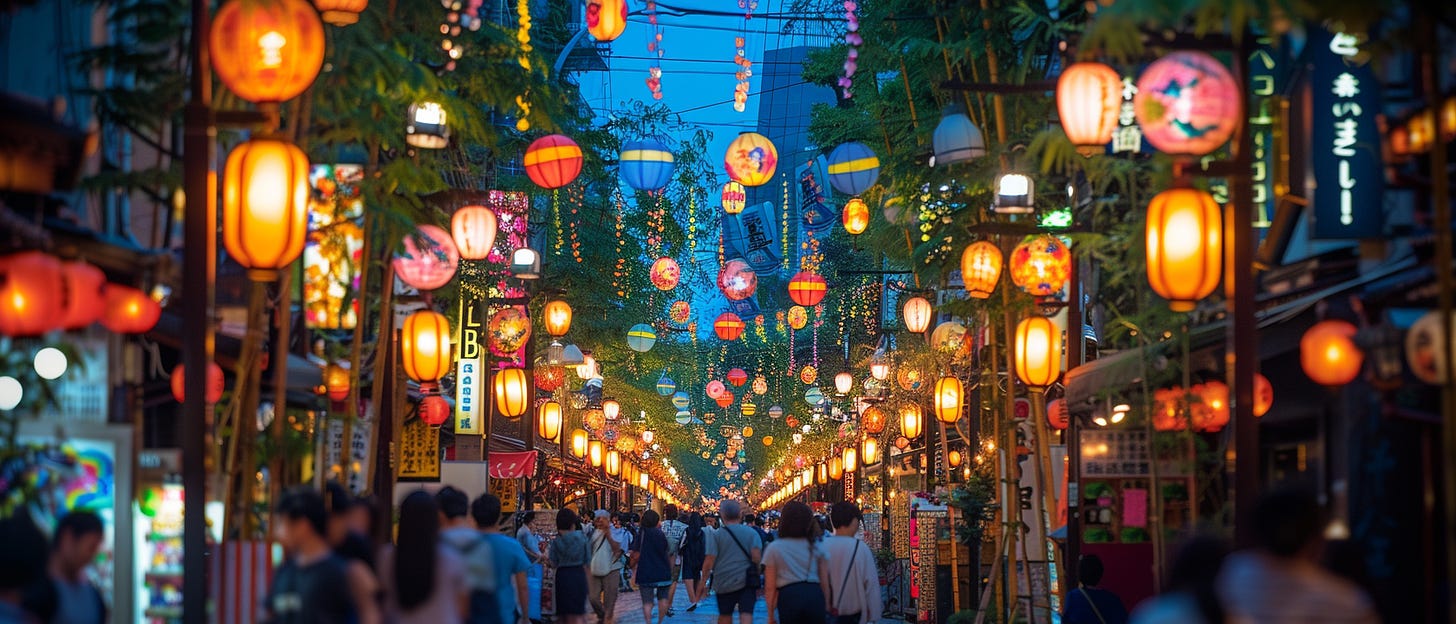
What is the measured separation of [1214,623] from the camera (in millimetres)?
5898

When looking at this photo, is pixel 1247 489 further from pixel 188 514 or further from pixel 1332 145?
pixel 188 514

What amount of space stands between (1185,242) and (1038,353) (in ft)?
19.2

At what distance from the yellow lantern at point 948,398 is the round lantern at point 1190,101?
1413cm

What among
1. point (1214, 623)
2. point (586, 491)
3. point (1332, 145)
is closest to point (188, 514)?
point (1214, 623)

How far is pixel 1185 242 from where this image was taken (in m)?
10.1

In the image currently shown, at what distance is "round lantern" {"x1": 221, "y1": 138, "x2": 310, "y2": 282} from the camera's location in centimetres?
934

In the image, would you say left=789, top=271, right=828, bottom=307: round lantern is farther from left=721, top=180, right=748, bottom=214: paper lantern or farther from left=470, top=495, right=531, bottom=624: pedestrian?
left=470, top=495, right=531, bottom=624: pedestrian

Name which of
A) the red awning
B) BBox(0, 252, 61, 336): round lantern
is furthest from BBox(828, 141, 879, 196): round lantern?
BBox(0, 252, 61, 336): round lantern

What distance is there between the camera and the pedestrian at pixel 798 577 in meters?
12.5

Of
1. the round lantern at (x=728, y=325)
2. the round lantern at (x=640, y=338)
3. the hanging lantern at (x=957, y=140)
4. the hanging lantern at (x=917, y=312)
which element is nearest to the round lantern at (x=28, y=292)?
the hanging lantern at (x=957, y=140)

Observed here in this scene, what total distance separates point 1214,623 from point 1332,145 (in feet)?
18.4

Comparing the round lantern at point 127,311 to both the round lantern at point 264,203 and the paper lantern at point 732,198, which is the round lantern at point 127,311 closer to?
the round lantern at point 264,203

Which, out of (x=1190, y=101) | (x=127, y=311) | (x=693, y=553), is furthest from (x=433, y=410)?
(x=1190, y=101)

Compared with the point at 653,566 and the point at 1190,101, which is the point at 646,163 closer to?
the point at 653,566
